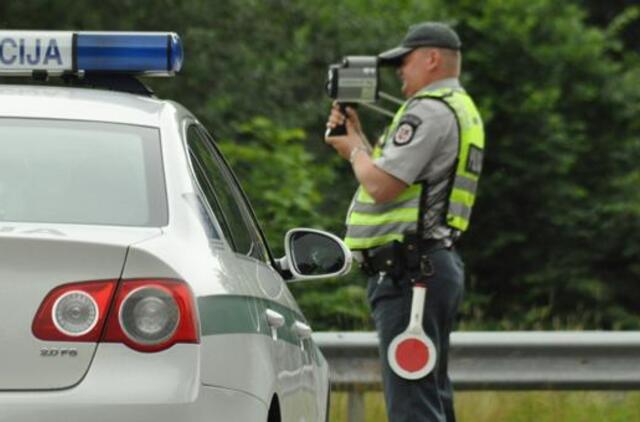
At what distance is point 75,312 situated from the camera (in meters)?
4.13

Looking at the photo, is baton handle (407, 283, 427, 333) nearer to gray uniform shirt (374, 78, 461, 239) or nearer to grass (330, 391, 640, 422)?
gray uniform shirt (374, 78, 461, 239)

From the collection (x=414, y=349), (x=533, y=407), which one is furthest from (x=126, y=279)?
(x=533, y=407)

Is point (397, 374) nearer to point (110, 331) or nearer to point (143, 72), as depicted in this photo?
point (143, 72)

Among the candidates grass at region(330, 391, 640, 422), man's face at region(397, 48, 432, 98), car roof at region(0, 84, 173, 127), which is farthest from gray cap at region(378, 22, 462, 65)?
car roof at region(0, 84, 173, 127)

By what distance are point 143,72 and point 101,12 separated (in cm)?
2032

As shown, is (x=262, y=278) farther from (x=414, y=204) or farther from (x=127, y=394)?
(x=414, y=204)

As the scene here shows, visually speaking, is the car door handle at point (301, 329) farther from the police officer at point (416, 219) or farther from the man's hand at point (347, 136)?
the man's hand at point (347, 136)

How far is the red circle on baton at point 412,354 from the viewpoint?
23.9 feet

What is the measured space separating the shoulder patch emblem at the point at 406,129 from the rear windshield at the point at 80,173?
2.76m

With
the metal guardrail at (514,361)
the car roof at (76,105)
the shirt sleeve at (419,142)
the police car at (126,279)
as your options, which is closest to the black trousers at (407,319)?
the shirt sleeve at (419,142)

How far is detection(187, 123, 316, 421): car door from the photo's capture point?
4902mm

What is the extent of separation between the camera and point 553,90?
85.3ft

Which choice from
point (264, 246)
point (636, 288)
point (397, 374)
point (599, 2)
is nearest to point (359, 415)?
point (397, 374)

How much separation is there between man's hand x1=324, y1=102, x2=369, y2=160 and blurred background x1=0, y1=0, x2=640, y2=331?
16692mm
